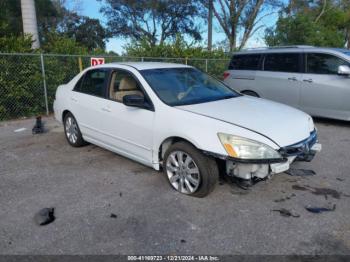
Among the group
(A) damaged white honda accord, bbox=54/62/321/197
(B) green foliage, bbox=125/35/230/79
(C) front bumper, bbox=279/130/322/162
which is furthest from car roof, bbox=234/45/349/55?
(B) green foliage, bbox=125/35/230/79

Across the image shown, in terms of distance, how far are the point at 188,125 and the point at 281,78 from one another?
5.03 meters

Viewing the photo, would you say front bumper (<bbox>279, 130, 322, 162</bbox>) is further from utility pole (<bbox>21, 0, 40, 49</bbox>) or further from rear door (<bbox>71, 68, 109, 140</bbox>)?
utility pole (<bbox>21, 0, 40, 49</bbox>)

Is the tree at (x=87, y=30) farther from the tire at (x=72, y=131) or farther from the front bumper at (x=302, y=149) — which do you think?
the front bumper at (x=302, y=149)

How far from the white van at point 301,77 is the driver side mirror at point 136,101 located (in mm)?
4800

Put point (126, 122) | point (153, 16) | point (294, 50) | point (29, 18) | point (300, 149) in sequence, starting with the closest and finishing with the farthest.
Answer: point (300, 149) < point (126, 122) < point (294, 50) < point (29, 18) < point (153, 16)

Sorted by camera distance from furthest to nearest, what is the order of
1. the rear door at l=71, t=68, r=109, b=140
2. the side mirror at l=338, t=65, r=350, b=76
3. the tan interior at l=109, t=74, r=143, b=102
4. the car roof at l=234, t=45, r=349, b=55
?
1. the car roof at l=234, t=45, r=349, b=55
2. the side mirror at l=338, t=65, r=350, b=76
3. the rear door at l=71, t=68, r=109, b=140
4. the tan interior at l=109, t=74, r=143, b=102

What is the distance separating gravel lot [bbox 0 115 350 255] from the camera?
2883 millimetres

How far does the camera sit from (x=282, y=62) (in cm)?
790

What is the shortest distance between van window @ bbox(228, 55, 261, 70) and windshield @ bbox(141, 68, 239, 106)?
3.71m

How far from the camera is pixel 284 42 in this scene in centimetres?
1936

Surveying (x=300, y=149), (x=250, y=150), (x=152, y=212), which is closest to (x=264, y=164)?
(x=250, y=150)

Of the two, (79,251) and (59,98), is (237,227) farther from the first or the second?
(59,98)

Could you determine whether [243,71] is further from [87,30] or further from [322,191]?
[87,30]

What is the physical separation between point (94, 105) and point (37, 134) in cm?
269
